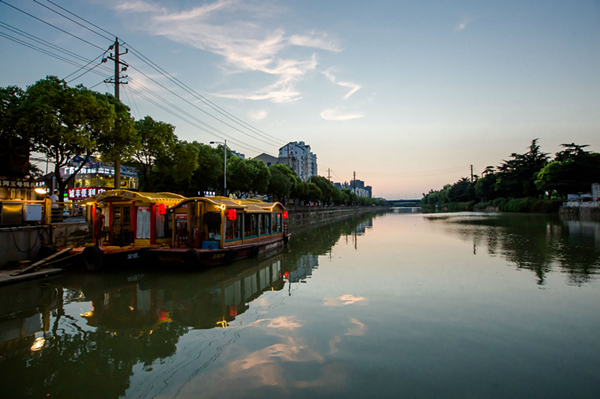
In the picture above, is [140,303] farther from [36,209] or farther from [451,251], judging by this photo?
[451,251]

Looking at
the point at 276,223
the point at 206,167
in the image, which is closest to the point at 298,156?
the point at 206,167

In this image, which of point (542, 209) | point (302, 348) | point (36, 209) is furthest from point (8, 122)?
point (542, 209)

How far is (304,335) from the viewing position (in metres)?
7.33

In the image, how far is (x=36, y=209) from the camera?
1437 cm

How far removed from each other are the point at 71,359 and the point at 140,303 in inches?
138

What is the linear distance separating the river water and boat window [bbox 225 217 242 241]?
2384mm

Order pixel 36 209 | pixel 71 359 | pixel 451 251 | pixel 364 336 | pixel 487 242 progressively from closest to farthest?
1. pixel 71 359
2. pixel 364 336
3. pixel 36 209
4. pixel 451 251
5. pixel 487 242

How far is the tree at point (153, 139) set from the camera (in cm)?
2291

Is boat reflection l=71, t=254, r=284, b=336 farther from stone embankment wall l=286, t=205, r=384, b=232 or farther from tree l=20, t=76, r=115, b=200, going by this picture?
stone embankment wall l=286, t=205, r=384, b=232

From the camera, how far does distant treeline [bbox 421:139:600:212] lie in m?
58.9

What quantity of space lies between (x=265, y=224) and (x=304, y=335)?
43.9 feet

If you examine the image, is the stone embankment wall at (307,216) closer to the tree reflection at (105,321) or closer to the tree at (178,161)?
the tree at (178,161)

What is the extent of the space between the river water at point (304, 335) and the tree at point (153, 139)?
11.9 m

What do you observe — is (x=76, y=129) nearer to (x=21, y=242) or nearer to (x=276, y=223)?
(x=21, y=242)
